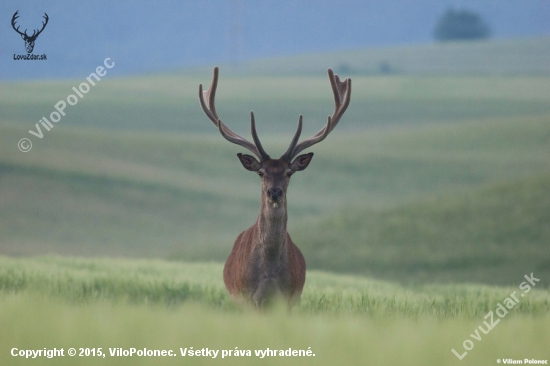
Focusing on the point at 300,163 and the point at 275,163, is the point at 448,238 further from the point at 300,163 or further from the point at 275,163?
the point at 275,163

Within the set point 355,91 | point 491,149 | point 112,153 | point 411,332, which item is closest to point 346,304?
point 411,332

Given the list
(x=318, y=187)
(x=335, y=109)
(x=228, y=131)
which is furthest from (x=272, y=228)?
(x=318, y=187)

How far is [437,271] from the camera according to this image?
2456 cm

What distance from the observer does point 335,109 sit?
11.1 meters

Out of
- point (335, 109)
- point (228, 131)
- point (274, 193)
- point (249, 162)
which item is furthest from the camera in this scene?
point (335, 109)

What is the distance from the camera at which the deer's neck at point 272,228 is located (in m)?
9.12

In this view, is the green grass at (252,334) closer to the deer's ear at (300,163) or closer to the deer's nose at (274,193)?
the deer's nose at (274,193)

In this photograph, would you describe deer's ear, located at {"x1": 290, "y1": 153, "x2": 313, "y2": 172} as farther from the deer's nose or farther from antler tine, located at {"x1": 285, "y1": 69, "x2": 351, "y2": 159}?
the deer's nose

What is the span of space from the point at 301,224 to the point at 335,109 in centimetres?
1820

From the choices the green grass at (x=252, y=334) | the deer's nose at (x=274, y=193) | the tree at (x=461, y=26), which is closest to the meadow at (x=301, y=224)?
the green grass at (x=252, y=334)

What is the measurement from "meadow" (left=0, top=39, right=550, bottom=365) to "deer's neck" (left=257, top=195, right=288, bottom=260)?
1.09 metres

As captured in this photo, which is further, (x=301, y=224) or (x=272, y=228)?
(x=301, y=224)

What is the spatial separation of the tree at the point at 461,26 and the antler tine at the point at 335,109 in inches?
4856

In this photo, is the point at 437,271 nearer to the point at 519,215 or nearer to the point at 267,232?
the point at 519,215
